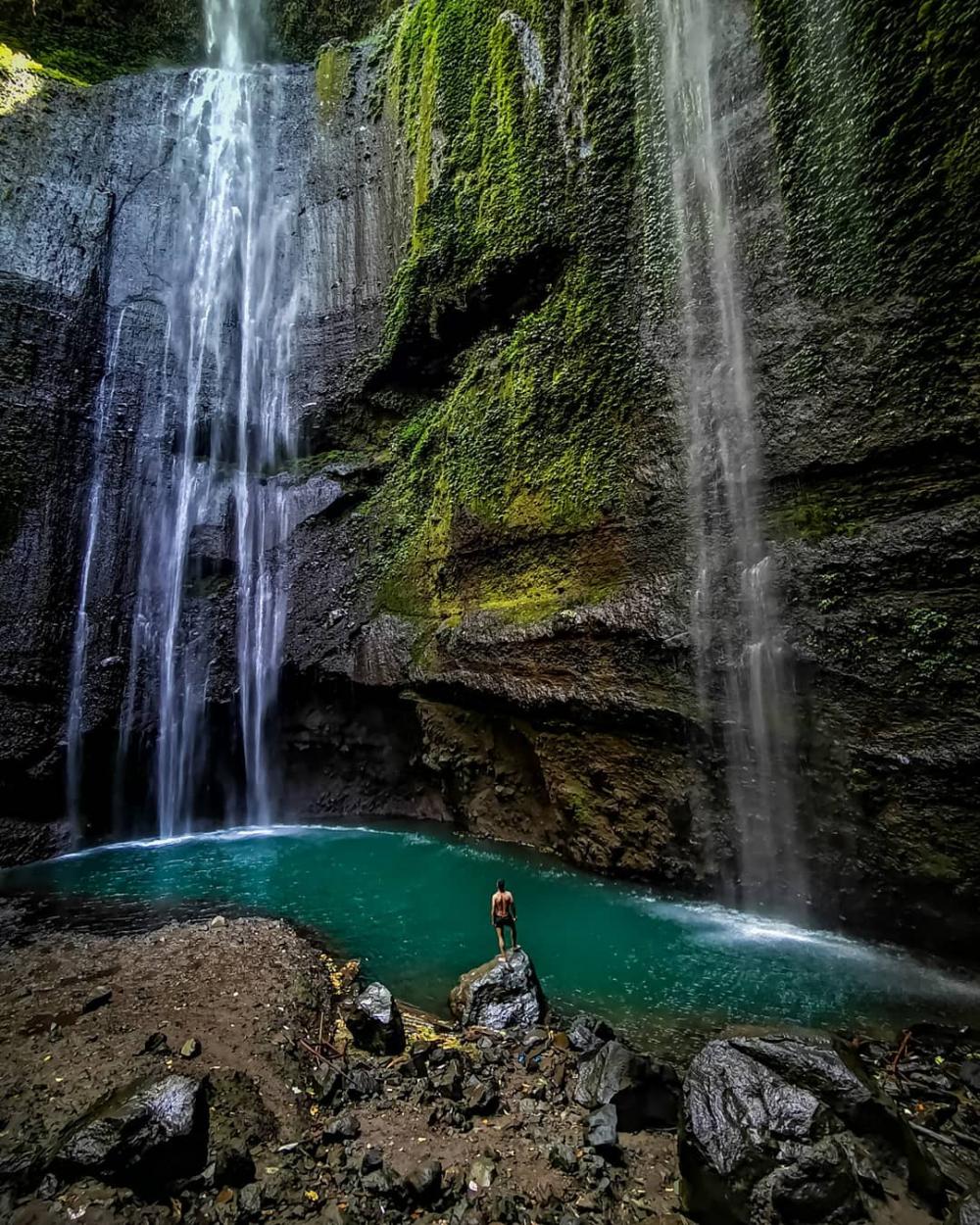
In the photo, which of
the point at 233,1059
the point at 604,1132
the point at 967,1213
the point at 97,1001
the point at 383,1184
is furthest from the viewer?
the point at 97,1001

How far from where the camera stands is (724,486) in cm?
739

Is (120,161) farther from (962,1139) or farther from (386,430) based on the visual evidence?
(962,1139)

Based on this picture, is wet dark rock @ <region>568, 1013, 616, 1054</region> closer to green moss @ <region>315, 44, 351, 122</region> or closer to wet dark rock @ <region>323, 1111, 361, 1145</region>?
wet dark rock @ <region>323, 1111, 361, 1145</region>

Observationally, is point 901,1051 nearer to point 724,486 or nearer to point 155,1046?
point 155,1046

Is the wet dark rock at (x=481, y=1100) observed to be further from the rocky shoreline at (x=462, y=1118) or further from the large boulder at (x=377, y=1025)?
the large boulder at (x=377, y=1025)

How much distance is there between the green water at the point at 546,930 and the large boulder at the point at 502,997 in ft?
1.30

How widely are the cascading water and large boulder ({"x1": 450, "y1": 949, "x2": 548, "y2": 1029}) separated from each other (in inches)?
358

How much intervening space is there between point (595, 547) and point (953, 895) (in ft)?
17.4

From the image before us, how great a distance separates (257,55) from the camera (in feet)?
60.3

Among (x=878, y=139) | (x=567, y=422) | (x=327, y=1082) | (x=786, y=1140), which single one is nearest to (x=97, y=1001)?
(x=327, y=1082)

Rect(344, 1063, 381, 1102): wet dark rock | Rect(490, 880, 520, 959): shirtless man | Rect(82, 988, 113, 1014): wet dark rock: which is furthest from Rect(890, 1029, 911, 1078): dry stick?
Rect(82, 988, 113, 1014): wet dark rock

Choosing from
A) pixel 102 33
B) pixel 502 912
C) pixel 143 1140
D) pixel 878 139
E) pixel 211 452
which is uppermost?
pixel 102 33

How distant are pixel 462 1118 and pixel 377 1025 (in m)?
1.02

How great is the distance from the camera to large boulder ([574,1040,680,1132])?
11.3 feet
